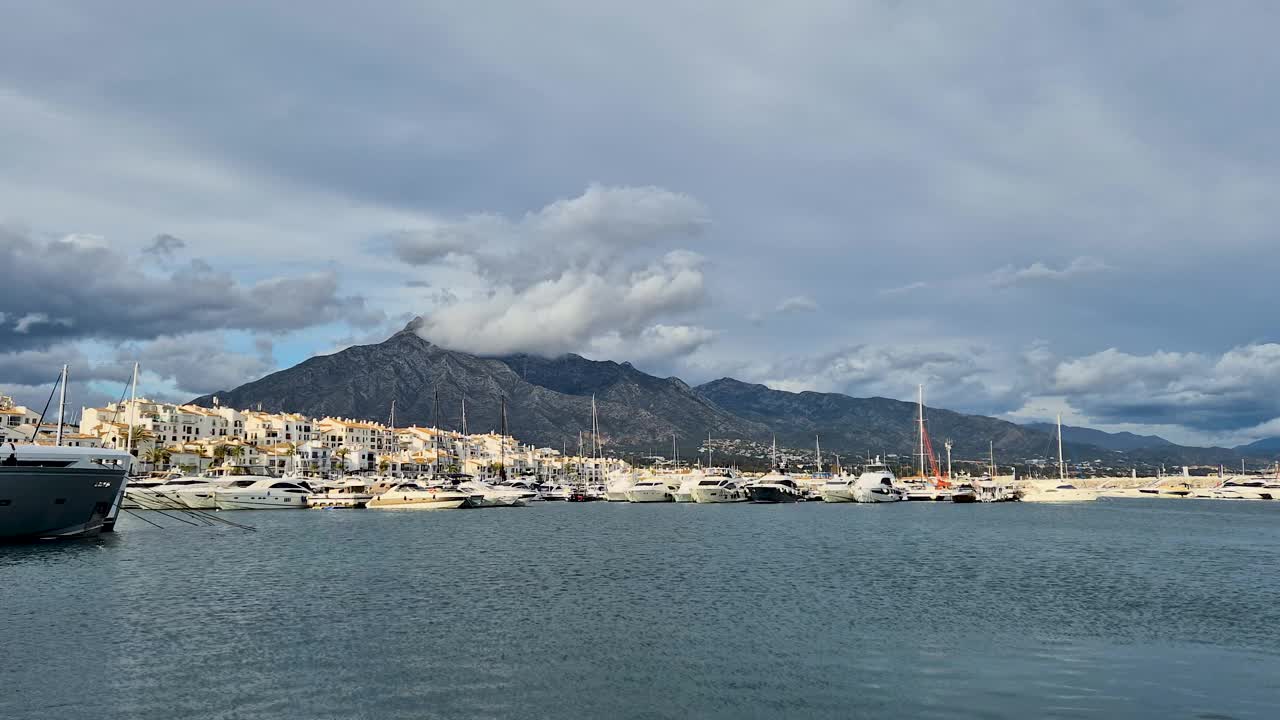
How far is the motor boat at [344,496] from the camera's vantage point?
4774 inches

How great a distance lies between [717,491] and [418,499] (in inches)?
2068

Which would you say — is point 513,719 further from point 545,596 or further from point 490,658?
point 545,596

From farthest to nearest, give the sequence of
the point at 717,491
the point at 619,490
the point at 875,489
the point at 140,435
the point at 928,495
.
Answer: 1. the point at 140,435
2. the point at 928,495
3. the point at 619,490
4. the point at 875,489
5. the point at 717,491

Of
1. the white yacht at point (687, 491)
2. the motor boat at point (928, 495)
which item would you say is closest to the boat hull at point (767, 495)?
the white yacht at point (687, 491)

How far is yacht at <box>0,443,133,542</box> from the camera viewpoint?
56812 mm

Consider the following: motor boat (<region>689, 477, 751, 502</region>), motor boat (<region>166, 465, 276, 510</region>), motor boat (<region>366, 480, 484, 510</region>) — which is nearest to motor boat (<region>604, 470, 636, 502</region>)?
motor boat (<region>689, 477, 751, 502</region>)

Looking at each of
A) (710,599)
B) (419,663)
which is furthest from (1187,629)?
(419,663)

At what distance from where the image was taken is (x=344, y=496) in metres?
125

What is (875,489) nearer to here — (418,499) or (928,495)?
(928,495)

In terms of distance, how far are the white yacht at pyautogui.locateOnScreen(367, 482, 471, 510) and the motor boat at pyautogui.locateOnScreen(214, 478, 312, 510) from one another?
32.8 feet

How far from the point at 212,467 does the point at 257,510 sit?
268ft

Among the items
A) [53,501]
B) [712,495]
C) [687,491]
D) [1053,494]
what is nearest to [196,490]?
[53,501]

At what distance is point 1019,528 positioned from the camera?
8750 centimetres

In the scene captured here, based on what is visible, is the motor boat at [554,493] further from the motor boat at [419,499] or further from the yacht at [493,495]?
the motor boat at [419,499]
